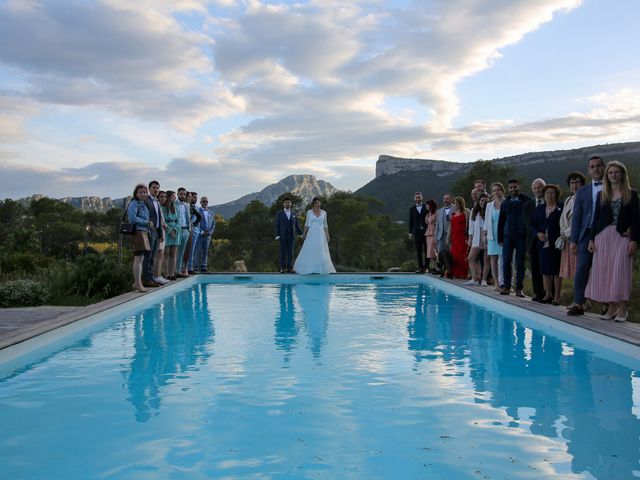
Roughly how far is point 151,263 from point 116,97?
9411 mm

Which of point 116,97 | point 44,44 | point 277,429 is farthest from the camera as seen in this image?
point 116,97

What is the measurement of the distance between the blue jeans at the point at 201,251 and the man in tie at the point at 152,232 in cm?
371

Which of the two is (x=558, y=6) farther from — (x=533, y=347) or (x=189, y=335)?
(x=189, y=335)

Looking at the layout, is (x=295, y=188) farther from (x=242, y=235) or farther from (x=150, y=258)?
(x=150, y=258)

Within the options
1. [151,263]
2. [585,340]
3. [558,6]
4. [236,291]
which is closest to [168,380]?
[585,340]

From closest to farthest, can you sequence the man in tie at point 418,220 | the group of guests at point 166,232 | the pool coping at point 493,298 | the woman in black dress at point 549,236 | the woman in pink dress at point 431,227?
the pool coping at point 493,298 → the woman in black dress at point 549,236 → the group of guests at point 166,232 → the woman in pink dress at point 431,227 → the man in tie at point 418,220

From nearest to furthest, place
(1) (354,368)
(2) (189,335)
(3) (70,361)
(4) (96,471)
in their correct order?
(4) (96,471), (1) (354,368), (3) (70,361), (2) (189,335)

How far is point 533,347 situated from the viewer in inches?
227

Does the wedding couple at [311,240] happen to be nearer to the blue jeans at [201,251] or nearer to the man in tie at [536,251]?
the blue jeans at [201,251]

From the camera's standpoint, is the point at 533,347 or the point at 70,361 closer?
the point at 70,361

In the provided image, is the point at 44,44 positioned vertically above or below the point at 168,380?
above

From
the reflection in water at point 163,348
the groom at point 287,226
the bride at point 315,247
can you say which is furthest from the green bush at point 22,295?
the bride at point 315,247

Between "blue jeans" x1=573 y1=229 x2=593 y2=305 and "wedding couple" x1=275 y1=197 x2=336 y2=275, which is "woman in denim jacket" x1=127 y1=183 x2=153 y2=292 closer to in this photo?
"wedding couple" x1=275 y1=197 x2=336 y2=275

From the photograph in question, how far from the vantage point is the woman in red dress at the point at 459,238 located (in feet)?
36.8
